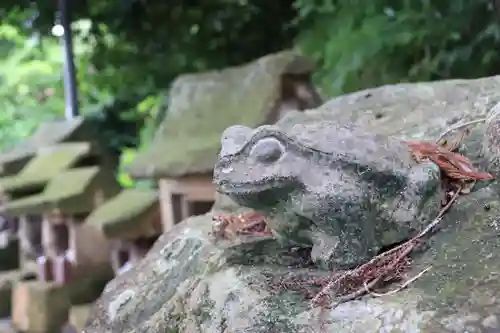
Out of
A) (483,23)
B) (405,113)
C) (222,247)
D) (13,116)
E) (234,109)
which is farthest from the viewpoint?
(13,116)

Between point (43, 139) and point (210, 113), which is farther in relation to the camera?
point (43, 139)

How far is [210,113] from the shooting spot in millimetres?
2068

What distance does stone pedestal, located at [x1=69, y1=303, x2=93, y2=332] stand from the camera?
8.00ft

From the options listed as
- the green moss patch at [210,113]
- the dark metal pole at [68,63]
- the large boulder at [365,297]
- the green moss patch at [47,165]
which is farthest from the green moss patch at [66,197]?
the large boulder at [365,297]

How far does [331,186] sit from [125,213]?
5.25 ft

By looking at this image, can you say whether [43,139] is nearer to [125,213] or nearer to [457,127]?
[125,213]

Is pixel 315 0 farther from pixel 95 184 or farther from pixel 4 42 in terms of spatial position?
pixel 4 42

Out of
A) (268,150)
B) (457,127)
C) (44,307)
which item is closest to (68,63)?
(44,307)

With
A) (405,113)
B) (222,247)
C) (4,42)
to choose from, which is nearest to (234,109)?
(405,113)

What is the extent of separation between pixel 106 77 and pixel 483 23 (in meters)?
1.78

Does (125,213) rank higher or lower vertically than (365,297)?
lower

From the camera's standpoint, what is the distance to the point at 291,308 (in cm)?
67

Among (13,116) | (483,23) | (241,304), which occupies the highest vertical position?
(483,23)

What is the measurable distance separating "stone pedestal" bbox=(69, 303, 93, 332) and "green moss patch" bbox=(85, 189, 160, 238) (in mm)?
409
